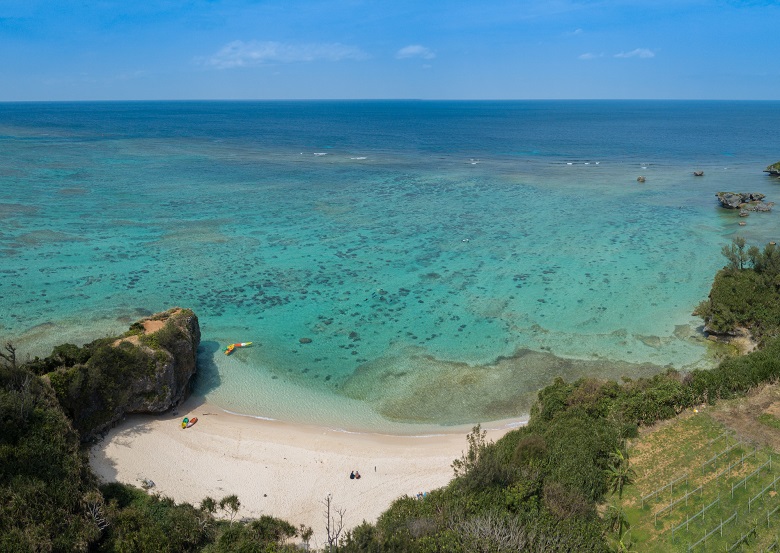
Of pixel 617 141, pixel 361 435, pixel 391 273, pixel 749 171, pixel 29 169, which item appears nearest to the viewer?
pixel 361 435

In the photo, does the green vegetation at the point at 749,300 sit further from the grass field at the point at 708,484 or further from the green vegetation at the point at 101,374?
the green vegetation at the point at 101,374

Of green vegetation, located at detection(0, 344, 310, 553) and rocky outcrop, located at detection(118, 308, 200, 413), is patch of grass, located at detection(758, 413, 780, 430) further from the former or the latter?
rocky outcrop, located at detection(118, 308, 200, 413)

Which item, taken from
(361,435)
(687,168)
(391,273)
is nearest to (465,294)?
(391,273)

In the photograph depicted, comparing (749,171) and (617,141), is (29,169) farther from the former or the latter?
(617,141)

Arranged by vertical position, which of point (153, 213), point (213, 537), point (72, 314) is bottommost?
point (213, 537)

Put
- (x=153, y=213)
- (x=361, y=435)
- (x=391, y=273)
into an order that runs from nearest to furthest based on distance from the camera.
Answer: (x=361, y=435), (x=391, y=273), (x=153, y=213)
